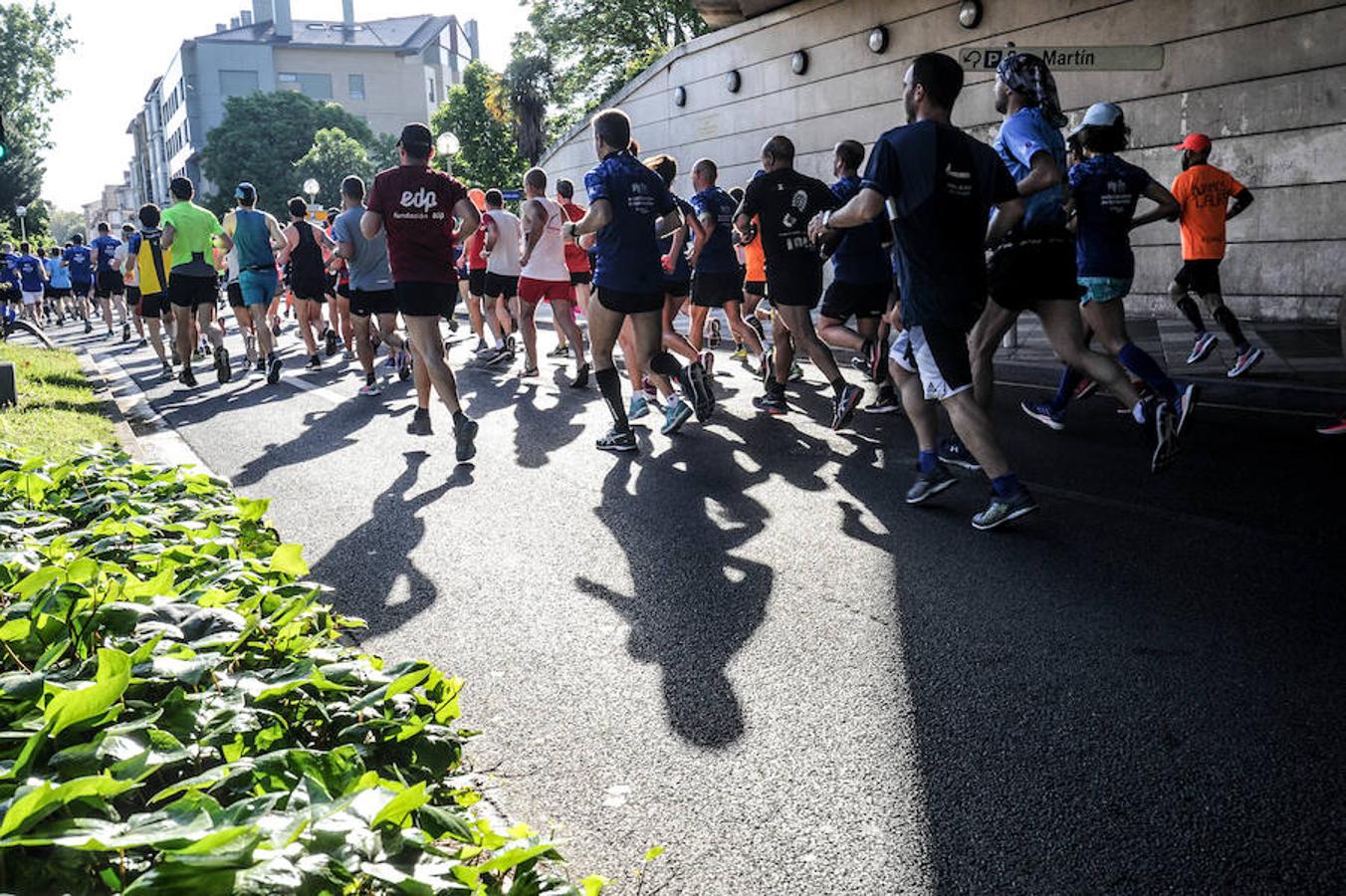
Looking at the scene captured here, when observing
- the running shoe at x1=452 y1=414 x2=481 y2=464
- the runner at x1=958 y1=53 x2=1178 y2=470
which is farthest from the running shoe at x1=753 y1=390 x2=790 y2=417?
the running shoe at x1=452 y1=414 x2=481 y2=464

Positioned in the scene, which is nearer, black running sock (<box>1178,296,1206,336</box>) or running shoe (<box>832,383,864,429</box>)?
running shoe (<box>832,383,864,429</box>)

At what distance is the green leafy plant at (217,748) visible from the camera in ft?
5.82

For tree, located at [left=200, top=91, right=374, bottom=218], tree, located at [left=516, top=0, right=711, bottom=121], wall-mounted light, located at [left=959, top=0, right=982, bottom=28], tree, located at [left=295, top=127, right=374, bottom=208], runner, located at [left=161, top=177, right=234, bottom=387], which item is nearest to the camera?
runner, located at [left=161, top=177, right=234, bottom=387]

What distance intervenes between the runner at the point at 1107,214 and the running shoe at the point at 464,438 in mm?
3953

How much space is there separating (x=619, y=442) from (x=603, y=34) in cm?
3979

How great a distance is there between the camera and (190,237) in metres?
11.8

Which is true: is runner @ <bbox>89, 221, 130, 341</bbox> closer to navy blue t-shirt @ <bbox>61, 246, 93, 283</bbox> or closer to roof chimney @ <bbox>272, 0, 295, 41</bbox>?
navy blue t-shirt @ <bbox>61, 246, 93, 283</bbox>

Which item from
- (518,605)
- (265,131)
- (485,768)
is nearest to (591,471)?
(518,605)

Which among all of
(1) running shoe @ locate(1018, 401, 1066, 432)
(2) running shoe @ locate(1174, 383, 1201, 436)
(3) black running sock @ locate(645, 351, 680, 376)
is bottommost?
(1) running shoe @ locate(1018, 401, 1066, 432)

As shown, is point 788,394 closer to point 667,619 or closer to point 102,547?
point 667,619

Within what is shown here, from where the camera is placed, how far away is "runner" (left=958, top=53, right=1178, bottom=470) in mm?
5852

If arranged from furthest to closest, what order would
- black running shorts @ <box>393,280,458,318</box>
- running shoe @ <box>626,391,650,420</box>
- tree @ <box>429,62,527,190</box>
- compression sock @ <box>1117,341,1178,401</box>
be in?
tree @ <box>429,62,527,190</box> < running shoe @ <box>626,391,650,420</box> < black running shorts @ <box>393,280,458,318</box> < compression sock @ <box>1117,341,1178,401</box>

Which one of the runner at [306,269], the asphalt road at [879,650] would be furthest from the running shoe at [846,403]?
the runner at [306,269]

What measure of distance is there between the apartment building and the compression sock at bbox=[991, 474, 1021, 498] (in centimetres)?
8815
